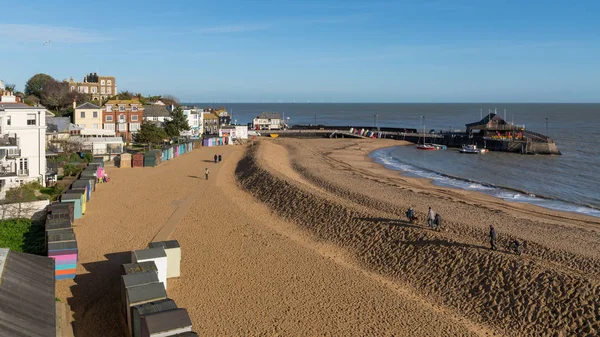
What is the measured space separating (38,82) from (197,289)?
286ft

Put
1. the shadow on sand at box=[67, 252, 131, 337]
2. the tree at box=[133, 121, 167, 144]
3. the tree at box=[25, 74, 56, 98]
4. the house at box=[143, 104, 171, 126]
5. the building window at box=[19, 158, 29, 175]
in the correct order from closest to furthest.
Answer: the shadow on sand at box=[67, 252, 131, 337], the building window at box=[19, 158, 29, 175], the tree at box=[133, 121, 167, 144], the house at box=[143, 104, 171, 126], the tree at box=[25, 74, 56, 98]

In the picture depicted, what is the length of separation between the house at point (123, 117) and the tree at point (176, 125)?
3909 mm

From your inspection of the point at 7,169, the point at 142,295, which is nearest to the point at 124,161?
the point at 7,169

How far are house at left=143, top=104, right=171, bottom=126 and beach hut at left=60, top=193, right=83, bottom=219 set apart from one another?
44593 millimetres

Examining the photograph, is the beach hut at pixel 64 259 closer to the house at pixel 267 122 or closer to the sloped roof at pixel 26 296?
the sloped roof at pixel 26 296

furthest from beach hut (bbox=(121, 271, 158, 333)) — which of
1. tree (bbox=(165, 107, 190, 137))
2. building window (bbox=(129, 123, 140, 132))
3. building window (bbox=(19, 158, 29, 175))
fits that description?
building window (bbox=(129, 123, 140, 132))

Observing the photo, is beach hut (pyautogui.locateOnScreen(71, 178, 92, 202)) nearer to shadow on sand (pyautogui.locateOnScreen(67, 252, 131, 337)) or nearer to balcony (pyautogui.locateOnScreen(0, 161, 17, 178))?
balcony (pyautogui.locateOnScreen(0, 161, 17, 178))

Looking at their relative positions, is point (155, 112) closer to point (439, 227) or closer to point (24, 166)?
point (24, 166)

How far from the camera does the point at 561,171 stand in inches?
1903

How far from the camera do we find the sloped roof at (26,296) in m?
11.7

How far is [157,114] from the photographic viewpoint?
233 feet

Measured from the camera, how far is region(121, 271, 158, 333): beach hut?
1452 cm

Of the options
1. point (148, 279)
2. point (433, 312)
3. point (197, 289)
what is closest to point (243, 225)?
point (197, 289)

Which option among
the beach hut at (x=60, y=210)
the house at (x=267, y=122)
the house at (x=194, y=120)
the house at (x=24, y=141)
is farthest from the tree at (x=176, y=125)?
the beach hut at (x=60, y=210)
